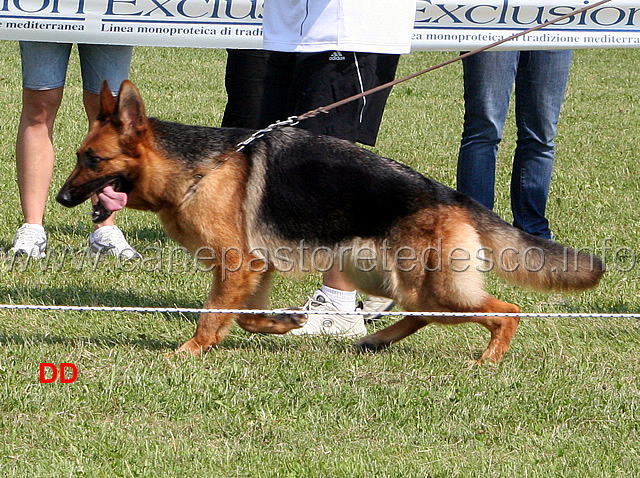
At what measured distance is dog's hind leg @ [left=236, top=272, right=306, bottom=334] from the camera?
4.12 m

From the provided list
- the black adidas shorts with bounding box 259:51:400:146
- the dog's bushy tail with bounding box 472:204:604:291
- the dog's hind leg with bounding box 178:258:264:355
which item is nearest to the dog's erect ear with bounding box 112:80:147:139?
the dog's hind leg with bounding box 178:258:264:355

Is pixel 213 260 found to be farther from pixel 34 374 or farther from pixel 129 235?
pixel 129 235

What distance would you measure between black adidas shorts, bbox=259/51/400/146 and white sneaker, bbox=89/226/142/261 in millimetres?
1409

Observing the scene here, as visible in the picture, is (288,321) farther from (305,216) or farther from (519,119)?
(519,119)

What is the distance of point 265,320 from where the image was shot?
163 inches

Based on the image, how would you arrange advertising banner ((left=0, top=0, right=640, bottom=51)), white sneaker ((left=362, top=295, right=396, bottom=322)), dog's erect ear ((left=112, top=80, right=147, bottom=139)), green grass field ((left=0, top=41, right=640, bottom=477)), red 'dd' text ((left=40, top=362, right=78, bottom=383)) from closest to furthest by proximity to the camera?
green grass field ((left=0, top=41, right=640, bottom=477)) → red 'dd' text ((left=40, top=362, right=78, bottom=383)) → dog's erect ear ((left=112, top=80, right=147, bottom=139)) → white sneaker ((left=362, top=295, right=396, bottom=322)) → advertising banner ((left=0, top=0, right=640, bottom=51))

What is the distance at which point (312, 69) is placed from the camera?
4.13 meters

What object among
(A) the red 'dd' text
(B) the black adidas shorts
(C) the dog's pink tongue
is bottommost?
(A) the red 'dd' text

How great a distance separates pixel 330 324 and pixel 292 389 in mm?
830

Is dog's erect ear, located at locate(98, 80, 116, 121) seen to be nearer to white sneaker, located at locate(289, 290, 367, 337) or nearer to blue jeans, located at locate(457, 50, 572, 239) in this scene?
white sneaker, located at locate(289, 290, 367, 337)

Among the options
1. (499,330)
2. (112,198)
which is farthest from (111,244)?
(499,330)

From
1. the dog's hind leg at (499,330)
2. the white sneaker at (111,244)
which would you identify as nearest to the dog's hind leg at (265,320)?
the dog's hind leg at (499,330)

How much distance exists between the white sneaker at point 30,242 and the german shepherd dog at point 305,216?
152cm

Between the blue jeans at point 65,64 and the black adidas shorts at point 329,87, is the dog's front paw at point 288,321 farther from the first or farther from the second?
the blue jeans at point 65,64
